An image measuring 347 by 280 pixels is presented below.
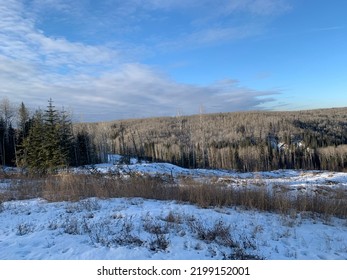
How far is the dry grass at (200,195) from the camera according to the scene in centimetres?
920

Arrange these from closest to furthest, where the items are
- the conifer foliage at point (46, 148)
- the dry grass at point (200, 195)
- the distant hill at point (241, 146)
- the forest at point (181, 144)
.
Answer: the dry grass at point (200, 195), the conifer foliage at point (46, 148), the forest at point (181, 144), the distant hill at point (241, 146)

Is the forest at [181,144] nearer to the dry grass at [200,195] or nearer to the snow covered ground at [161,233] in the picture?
the dry grass at [200,195]

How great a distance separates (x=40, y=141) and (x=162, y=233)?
35.7 metres

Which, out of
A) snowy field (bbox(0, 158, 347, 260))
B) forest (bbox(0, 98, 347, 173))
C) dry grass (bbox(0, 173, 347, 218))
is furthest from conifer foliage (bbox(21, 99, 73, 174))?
snowy field (bbox(0, 158, 347, 260))

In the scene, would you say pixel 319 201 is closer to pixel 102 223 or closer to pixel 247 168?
pixel 102 223

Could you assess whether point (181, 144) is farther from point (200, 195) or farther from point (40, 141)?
point (200, 195)

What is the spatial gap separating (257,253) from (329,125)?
162 m

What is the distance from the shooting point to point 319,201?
949cm

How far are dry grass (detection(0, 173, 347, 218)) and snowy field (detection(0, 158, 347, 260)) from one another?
583mm

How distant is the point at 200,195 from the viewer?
9688 mm

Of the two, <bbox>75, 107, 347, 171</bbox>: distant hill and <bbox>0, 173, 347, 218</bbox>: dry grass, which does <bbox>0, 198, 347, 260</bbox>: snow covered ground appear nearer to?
<bbox>0, 173, 347, 218</bbox>: dry grass

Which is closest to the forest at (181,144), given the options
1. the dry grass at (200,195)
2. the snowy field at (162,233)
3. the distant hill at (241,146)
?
the distant hill at (241,146)

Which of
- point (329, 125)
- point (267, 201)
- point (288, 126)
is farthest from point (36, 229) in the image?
point (329, 125)

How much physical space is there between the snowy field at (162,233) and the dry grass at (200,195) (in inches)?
23.0
